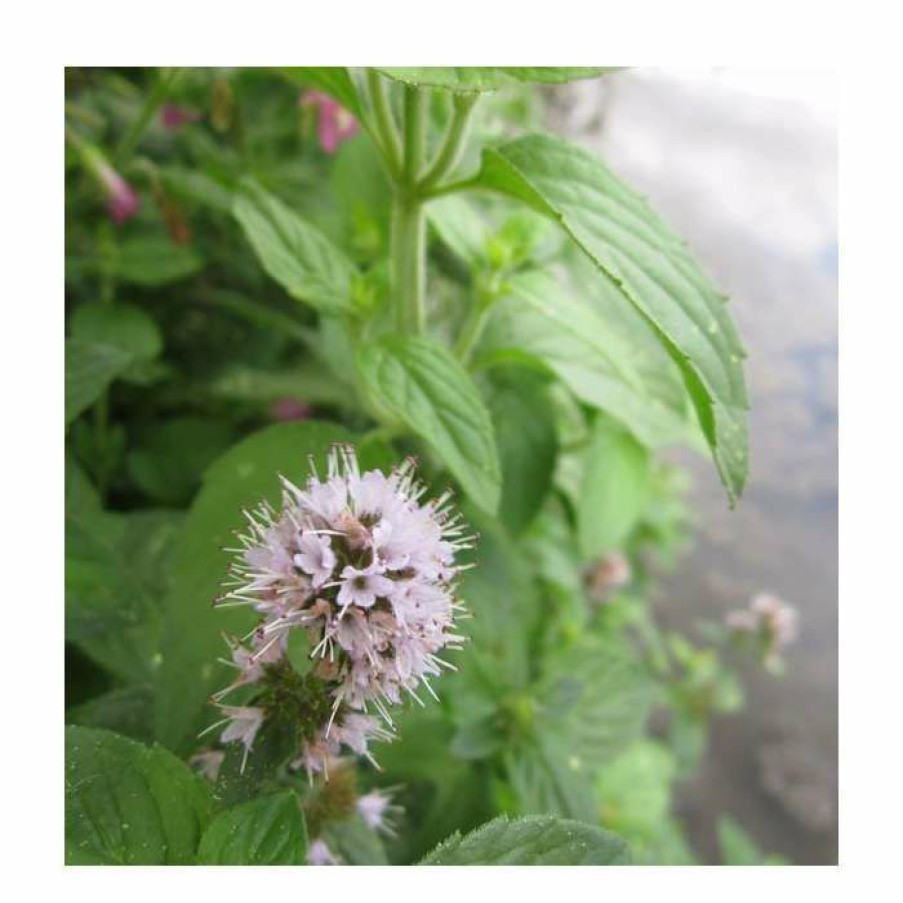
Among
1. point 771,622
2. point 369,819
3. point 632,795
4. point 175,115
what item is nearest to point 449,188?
point 369,819

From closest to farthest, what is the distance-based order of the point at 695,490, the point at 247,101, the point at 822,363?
1. the point at 247,101
2. the point at 822,363
3. the point at 695,490

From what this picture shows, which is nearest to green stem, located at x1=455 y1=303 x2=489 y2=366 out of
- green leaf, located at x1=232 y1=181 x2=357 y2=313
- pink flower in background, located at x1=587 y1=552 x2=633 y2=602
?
green leaf, located at x1=232 y1=181 x2=357 y2=313

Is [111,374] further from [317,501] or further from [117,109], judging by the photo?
[117,109]

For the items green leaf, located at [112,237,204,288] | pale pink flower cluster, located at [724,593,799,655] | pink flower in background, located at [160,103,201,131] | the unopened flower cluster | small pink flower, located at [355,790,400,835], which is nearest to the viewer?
the unopened flower cluster

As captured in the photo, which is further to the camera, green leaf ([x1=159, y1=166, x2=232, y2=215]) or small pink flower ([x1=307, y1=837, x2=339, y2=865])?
green leaf ([x1=159, y1=166, x2=232, y2=215])

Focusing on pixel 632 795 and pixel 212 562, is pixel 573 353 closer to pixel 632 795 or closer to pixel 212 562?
pixel 212 562

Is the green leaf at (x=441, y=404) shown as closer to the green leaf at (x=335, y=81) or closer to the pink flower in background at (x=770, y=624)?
the green leaf at (x=335, y=81)

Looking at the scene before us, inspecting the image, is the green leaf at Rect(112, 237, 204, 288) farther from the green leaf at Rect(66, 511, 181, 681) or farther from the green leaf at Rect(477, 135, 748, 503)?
the green leaf at Rect(477, 135, 748, 503)
